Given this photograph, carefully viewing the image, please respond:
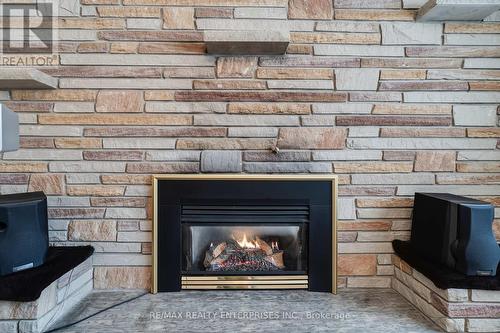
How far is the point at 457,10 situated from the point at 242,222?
1.51 meters

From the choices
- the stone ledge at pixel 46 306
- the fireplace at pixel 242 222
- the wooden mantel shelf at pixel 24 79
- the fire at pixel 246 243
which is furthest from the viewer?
the fire at pixel 246 243

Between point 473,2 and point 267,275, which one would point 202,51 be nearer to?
point 267,275

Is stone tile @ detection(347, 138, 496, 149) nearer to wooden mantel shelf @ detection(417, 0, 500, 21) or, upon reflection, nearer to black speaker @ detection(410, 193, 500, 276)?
black speaker @ detection(410, 193, 500, 276)

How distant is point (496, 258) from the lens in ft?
4.04

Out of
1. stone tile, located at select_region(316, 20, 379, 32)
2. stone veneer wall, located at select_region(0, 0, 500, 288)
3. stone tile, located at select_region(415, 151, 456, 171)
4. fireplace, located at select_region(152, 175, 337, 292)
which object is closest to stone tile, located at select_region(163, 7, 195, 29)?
stone veneer wall, located at select_region(0, 0, 500, 288)

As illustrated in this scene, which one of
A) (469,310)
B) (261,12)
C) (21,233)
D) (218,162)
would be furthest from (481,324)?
(21,233)

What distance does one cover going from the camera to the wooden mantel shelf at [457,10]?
4.67 feet

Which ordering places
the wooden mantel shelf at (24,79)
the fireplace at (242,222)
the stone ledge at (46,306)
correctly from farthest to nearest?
the fireplace at (242,222) < the wooden mantel shelf at (24,79) < the stone ledge at (46,306)

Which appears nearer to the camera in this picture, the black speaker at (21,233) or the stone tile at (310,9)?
the black speaker at (21,233)

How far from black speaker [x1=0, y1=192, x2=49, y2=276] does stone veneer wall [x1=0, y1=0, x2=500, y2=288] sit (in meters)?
0.25

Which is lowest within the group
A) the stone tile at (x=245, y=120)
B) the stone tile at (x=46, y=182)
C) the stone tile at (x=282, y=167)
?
the stone tile at (x=46, y=182)

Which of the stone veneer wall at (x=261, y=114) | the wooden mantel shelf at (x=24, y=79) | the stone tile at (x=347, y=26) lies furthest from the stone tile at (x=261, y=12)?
the wooden mantel shelf at (x=24, y=79)

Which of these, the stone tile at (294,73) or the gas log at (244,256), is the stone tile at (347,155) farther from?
the gas log at (244,256)

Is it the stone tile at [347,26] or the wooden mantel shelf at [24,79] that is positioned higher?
the stone tile at [347,26]
